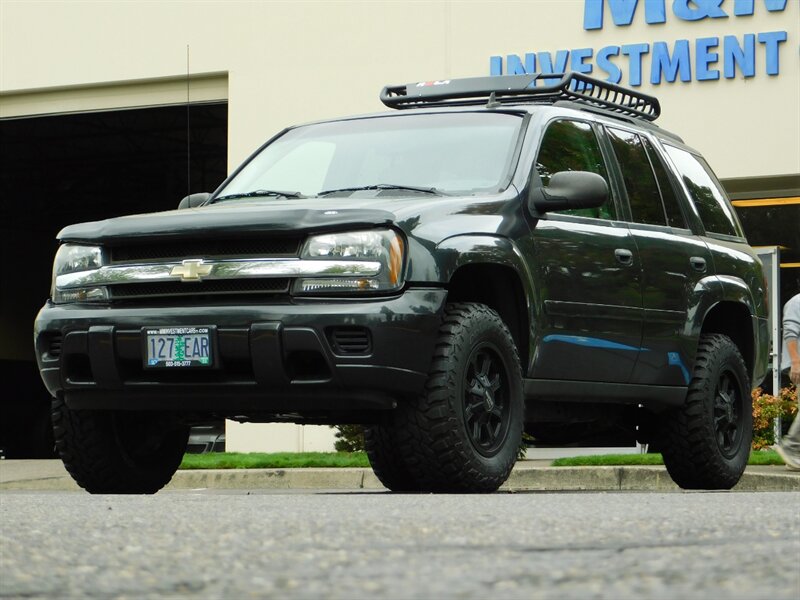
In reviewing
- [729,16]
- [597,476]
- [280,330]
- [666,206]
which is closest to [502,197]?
[280,330]

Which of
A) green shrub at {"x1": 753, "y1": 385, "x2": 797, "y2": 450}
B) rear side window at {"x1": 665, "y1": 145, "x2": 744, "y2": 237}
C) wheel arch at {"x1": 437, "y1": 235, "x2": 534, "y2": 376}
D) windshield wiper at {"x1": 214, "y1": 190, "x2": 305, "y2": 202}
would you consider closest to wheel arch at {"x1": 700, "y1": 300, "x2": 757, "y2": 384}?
rear side window at {"x1": 665, "y1": 145, "x2": 744, "y2": 237}

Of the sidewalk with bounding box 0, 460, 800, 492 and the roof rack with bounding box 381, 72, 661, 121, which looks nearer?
the roof rack with bounding box 381, 72, 661, 121

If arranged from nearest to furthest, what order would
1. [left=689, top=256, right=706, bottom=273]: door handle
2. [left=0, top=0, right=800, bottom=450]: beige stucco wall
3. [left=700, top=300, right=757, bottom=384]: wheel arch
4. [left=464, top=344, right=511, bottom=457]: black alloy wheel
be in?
[left=464, top=344, right=511, bottom=457]: black alloy wheel < [left=689, top=256, right=706, bottom=273]: door handle < [left=700, top=300, right=757, bottom=384]: wheel arch < [left=0, top=0, right=800, bottom=450]: beige stucco wall

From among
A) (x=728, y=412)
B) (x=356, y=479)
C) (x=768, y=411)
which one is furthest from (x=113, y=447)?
(x=768, y=411)

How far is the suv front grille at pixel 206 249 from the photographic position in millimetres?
6816

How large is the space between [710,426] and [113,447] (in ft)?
10.2

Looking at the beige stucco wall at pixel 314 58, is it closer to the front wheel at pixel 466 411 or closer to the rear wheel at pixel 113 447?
the rear wheel at pixel 113 447

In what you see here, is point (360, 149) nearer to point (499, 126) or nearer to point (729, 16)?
point (499, 126)

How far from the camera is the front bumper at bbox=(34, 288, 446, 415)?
6566 mm

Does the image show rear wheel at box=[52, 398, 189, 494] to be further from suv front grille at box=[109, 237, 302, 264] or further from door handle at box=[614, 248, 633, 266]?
door handle at box=[614, 248, 633, 266]

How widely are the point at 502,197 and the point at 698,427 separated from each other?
201cm

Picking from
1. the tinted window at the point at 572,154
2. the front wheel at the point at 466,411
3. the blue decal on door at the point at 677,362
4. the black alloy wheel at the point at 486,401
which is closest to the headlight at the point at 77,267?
the front wheel at the point at 466,411

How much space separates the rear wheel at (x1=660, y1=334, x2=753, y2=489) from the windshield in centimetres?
179

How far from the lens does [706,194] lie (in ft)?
31.3
